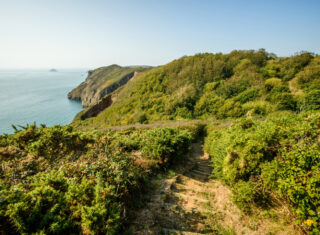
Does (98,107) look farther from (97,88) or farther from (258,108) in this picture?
(258,108)

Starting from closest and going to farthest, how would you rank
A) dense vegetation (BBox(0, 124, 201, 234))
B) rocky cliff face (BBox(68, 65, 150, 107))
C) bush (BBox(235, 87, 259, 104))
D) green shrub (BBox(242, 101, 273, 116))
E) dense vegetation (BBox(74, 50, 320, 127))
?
1. dense vegetation (BBox(0, 124, 201, 234))
2. green shrub (BBox(242, 101, 273, 116))
3. dense vegetation (BBox(74, 50, 320, 127))
4. bush (BBox(235, 87, 259, 104))
5. rocky cliff face (BBox(68, 65, 150, 107))

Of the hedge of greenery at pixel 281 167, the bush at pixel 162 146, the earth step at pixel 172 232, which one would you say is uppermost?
the hedge of greenery at pixel 281 167

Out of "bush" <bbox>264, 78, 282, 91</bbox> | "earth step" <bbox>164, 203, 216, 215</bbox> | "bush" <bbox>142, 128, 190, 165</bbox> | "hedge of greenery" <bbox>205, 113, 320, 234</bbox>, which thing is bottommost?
"earth step" <bbox>164, 203, 216, 215</bbox>

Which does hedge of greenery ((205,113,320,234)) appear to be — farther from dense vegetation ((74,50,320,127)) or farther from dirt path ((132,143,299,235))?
dense vegetation ((74,50,320,127))

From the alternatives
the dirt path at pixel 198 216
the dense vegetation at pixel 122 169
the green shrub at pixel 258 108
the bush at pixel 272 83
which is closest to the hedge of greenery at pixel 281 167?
the dense vegetation at pixel 122 169

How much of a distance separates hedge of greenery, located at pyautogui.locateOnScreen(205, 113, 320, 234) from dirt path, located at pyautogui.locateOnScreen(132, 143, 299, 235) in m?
0.48

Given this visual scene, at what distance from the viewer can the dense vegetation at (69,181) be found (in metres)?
3.07

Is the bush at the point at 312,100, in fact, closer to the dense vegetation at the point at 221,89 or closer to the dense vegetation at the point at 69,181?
the dense vegetation at the point at 221,89

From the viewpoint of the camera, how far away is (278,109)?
27703 millimetres

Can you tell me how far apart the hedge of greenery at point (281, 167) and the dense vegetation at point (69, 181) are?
3.77m

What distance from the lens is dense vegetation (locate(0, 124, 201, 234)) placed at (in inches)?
121

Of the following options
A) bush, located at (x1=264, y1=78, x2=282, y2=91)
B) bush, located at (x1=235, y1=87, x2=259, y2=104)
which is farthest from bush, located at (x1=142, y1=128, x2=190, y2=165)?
bush, located at (x1=264, y1=78, x2=282, y2=91)

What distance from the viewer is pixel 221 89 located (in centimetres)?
4022

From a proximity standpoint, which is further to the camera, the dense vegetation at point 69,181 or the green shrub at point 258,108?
the green shrub at point 258,108
